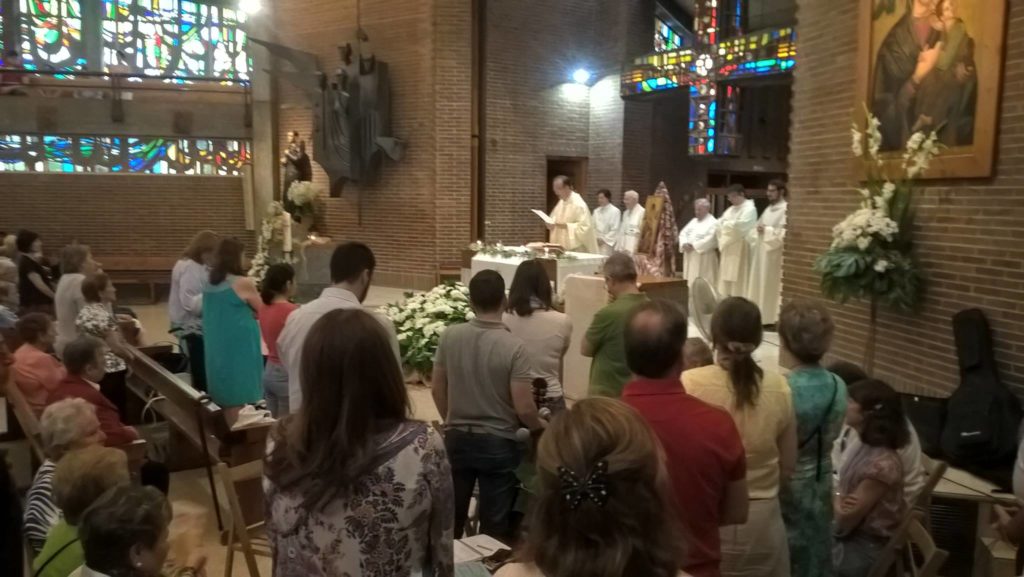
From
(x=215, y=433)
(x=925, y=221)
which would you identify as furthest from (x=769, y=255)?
(x=215, y=433)

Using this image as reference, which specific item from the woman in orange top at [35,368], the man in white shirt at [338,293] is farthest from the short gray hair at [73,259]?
the man in white shirt at [338,293]

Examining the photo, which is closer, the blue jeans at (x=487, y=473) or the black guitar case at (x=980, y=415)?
the blue jeans at (x=487, y=473)

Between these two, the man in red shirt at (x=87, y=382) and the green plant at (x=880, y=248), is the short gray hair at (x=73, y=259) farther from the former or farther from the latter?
the green plant at (x=880, y=248)

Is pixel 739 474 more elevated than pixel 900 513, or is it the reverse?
pixel 739 474

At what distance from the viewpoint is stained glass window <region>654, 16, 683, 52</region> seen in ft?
50.8

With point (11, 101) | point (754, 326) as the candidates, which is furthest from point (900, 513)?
point (11, 101)

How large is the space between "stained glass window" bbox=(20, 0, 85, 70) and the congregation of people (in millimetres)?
14410

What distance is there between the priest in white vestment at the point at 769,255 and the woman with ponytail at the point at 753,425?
8.43m

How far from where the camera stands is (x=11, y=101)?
14828 millimetres

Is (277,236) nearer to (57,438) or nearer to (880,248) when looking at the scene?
(880,248)

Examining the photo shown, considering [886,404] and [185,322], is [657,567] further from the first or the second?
[185,322]

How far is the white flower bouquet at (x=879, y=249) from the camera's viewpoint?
19.3 feet

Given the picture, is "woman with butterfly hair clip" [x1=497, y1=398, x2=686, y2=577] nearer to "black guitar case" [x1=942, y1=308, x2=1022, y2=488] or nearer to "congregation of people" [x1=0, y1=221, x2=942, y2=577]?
"congregation of people" [x1=0, y1=221, x2=942, y2=577]

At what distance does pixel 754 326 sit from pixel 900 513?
1273mm
